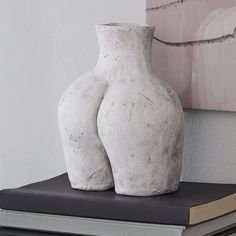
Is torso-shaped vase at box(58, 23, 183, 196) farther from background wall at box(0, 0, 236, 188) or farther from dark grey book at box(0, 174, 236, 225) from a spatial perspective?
background wall at box(0, 0, 236, 188)

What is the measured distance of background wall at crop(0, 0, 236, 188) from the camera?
1.25 metres

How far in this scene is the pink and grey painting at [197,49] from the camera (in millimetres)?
1098

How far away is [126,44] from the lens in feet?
3.46

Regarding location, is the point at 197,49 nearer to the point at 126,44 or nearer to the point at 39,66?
the point at 126,44

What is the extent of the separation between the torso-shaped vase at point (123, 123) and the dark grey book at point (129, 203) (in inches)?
0.9

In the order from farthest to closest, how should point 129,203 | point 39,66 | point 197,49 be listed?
point 39,66
point 197,49
point 129,203

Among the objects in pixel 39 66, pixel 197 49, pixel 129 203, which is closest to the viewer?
pixel 129 203

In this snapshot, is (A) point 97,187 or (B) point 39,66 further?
(B) point 39,66

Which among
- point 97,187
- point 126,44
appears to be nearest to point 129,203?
point 97,187

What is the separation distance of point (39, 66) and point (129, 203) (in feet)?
1.31

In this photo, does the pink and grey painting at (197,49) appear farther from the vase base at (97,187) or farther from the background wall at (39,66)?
the vase base at (97,187)

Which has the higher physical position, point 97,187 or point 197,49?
point 197,49

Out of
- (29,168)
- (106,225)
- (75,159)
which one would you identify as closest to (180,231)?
(106,225)

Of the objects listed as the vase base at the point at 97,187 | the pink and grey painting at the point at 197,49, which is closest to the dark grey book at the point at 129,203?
the vase base at the point at 97,187
